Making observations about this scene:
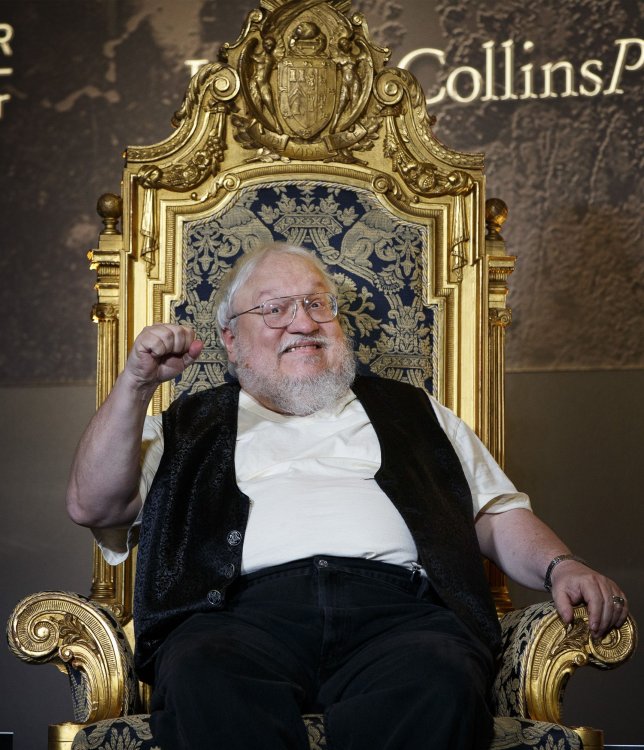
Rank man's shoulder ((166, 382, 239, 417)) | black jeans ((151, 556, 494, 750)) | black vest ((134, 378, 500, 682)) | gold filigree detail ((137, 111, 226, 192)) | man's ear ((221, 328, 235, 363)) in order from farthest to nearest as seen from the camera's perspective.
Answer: gold filigree detail ((137, 111, 226, 192)), man's ear ((221, 328, 235, 363)), man's shoulder ((166, 382, 239, 417)), black vest ((134, 378, 500, 682)), black jeans ((151, 556, 494, 750))

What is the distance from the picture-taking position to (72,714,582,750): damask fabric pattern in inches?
65.4

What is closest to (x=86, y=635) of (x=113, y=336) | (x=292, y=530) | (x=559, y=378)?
(x=292, y=530)

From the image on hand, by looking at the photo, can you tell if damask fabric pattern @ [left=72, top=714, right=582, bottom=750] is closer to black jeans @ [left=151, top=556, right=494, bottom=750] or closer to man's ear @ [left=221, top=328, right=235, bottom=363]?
black jeans @ [left=151, top=556, right=494, bottom=750]

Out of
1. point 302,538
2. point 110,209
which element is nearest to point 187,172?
point 110,209

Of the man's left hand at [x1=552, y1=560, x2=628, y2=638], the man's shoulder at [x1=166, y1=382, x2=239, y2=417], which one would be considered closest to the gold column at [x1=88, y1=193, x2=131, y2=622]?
the man's shoulder at [x1=166, y1=382, x2=239, y2=417]

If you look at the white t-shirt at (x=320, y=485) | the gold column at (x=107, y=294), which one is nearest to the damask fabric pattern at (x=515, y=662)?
the white t-shirt at (x=320, y=485)

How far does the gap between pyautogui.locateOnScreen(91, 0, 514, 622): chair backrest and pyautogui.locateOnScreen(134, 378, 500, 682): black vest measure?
12.6 inches

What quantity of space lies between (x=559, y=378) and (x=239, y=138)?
5.21ft

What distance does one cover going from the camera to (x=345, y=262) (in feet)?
8.78

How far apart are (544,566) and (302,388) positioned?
0.65 metres

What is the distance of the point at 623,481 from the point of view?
3689 millimetres

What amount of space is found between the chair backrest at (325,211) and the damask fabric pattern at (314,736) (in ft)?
3.27

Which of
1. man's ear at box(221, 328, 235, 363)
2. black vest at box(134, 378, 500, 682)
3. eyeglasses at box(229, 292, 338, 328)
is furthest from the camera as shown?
man's ear at box(221, 328, 235, 363)

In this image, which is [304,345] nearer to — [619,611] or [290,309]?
[290,309]
